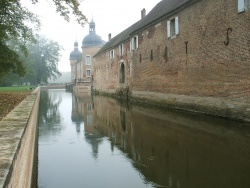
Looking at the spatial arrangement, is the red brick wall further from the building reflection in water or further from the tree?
the tree

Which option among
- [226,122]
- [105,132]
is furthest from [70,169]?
[226,122]

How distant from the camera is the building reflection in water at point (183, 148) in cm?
517

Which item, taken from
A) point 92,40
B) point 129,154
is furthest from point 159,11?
point 92,40

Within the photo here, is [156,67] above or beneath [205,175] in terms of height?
above

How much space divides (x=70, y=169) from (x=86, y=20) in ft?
27.6

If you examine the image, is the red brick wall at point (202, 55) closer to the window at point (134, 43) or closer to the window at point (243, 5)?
the window at point (243, 5)

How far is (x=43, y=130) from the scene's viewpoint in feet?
35.8

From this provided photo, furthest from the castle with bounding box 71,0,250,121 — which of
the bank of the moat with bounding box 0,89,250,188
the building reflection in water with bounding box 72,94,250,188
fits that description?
the bank of the moat with bounding box 0,89,250,188

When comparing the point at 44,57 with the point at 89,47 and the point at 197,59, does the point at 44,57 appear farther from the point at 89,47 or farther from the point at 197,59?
the point at 197,59

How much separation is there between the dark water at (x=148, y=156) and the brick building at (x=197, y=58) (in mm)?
1731

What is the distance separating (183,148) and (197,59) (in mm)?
8117

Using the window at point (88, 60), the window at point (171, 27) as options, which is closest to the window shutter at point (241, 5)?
the window at point (171, 27)

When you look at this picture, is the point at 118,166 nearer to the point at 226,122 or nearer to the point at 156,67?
the point at 226,122

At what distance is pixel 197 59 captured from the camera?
14.4 metres
